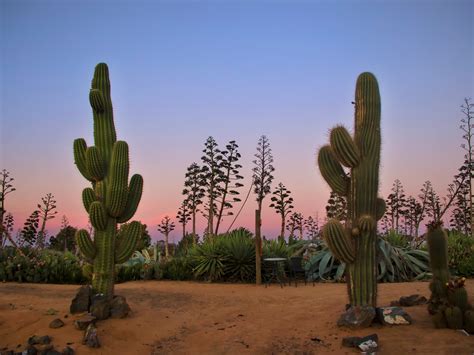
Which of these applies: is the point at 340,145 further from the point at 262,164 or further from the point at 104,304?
Result: the point at 262,164

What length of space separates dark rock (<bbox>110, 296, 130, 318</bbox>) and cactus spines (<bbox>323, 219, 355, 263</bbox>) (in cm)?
349

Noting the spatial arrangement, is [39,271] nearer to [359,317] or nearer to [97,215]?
[97,215]

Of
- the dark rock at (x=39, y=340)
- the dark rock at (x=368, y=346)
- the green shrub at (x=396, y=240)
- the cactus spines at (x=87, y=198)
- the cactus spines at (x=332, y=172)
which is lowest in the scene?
the dark rock at (x=39, y=340)

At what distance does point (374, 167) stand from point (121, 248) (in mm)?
4446

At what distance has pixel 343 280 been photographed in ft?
39.6

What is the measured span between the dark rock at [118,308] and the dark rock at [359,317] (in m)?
3.46

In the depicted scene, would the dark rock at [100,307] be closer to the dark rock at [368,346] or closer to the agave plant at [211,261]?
the dark rock at [368,346]

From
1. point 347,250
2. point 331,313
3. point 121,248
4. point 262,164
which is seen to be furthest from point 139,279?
point 262,164

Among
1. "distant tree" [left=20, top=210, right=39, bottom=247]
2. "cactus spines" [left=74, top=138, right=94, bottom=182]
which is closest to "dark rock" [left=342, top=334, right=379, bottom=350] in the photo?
"cactus spines" [left=74, top=138, right=94, bottom=182]

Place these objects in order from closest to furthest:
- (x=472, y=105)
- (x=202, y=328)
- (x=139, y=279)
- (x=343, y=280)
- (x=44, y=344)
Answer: (x=44, y=344), (x=202, y=328), (x=343, y=280), (x=139, y=279), (x=472, y=105)

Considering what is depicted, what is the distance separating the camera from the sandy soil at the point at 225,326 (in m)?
6.05

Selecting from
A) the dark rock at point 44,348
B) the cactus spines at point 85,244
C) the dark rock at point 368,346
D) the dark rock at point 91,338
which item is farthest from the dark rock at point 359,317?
the cactus spines at point 85,244

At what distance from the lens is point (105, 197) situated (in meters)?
7.97

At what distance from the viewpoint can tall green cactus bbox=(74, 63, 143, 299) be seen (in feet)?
25.6
